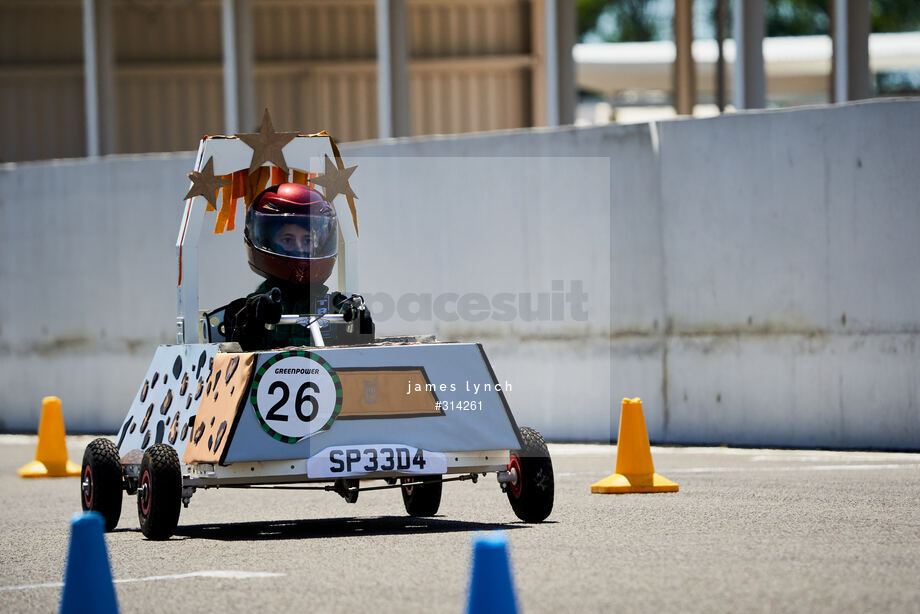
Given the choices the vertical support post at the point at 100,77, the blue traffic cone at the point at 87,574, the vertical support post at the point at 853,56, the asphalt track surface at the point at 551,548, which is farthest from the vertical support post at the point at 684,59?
the blue traffic cone at the point at 87,574

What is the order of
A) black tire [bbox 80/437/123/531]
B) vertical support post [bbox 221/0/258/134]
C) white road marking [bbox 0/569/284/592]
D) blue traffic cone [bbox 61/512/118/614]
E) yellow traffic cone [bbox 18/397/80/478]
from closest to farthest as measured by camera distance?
blue traffic cone [bbox 61/512/118/614] < white road marking [bbox 0/569/284/592] < black tire [bbox 80/437/123/531] < yellow traffic cone [bbox 18/397/80/478] < vertical support post [bbox 221/0/258/134]

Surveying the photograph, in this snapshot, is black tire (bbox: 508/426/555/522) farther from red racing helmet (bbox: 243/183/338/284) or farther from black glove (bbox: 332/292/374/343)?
red racing helmet (bbox: 243/183/338/284)

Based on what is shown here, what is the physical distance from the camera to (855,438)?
14781 mm

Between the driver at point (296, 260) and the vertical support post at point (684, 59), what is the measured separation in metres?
20.2

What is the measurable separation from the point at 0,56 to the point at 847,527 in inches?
1019

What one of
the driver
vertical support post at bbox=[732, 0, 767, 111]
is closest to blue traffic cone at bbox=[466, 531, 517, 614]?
the driver

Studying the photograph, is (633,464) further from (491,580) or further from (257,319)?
(491,580)

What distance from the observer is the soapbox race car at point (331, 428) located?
31.1 feet

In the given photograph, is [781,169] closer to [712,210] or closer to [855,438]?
[712,210]

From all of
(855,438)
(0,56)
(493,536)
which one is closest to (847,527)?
(493,536)

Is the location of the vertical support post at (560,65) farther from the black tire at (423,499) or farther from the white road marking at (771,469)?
the black tire at (423,499)

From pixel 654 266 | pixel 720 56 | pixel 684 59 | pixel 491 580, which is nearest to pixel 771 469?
pixel 654 266

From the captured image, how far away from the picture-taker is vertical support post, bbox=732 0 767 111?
1886 cm

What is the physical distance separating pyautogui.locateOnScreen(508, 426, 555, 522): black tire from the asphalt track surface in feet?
0.50
